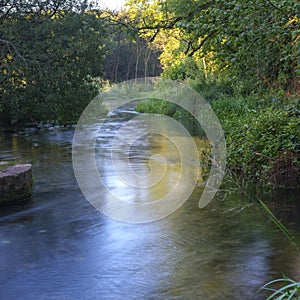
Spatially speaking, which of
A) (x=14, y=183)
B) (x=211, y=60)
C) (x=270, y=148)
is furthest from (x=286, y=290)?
(x=211, y=60)

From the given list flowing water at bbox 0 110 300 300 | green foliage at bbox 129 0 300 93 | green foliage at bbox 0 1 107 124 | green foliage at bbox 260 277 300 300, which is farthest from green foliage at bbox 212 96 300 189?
green foliage at bbox 0 1 107 124

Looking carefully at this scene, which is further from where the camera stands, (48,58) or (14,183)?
(48,58)

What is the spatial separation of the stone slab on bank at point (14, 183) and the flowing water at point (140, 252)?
0.82 ft

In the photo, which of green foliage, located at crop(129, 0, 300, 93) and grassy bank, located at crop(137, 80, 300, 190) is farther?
grassy bank, located at crop(137, 80, 300, 190)

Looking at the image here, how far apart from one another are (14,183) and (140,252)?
367 centimetres

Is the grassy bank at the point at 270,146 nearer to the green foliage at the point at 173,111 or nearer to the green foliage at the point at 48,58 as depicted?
the green foliage at the point at 48,58

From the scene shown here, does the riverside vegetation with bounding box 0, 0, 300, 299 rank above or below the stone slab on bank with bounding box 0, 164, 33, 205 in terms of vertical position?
above

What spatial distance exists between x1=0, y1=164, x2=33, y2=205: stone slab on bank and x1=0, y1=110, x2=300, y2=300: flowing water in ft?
0.82

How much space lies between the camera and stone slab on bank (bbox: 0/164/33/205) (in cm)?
960

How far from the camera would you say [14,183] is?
9852mm

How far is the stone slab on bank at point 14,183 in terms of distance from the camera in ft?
31.5

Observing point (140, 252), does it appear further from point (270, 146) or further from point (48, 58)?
point (48, 58)

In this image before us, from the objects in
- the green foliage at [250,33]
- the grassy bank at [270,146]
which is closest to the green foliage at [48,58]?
the green foliage at [250,33]

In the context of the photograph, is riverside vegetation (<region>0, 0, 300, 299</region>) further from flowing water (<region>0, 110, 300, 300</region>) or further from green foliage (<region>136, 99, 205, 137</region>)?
green foliage (<region>136, 99, 205, 137</region>)
